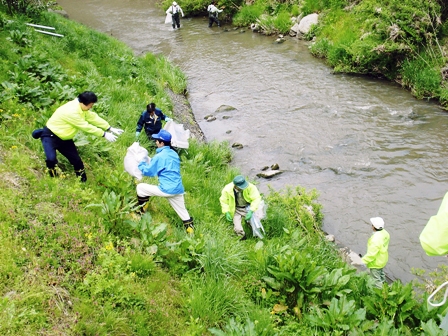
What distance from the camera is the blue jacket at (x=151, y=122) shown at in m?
8.83

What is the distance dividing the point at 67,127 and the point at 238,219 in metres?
3.28

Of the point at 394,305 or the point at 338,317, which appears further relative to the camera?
the point at 394,305

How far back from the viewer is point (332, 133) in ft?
37.3

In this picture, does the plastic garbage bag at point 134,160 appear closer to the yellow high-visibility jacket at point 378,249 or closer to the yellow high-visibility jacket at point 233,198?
the yellow high-visibility jacket at point 233,198

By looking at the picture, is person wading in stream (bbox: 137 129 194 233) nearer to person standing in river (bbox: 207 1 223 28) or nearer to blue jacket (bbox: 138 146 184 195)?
blue jacket (bbox: 138 146 184 195)

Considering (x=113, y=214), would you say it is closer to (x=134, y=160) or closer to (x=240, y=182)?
(x=134, y=160)

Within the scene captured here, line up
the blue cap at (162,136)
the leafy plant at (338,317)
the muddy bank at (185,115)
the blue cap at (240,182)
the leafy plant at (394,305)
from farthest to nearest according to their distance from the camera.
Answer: the muddy bank at (185,115) < the blue cap at (240,182) < the blue cap at (162,136) < the leafy plant at (394,305) < the leafy plant at (338,317)

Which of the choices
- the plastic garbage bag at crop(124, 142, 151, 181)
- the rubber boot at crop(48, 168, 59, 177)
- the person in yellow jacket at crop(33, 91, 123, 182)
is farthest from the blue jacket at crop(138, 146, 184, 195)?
the rubber boot at crop(48, 168, 59, 177)

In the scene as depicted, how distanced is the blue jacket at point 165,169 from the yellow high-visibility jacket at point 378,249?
3.32m

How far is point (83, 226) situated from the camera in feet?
16.5

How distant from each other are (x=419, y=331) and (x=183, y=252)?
126 inches

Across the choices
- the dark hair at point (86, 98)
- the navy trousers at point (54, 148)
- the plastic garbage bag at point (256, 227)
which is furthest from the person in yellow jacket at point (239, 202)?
the dark hair at point (86, 98)

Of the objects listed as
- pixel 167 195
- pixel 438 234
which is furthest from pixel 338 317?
pixel 167 195

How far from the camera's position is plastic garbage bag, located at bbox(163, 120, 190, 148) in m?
8.12
